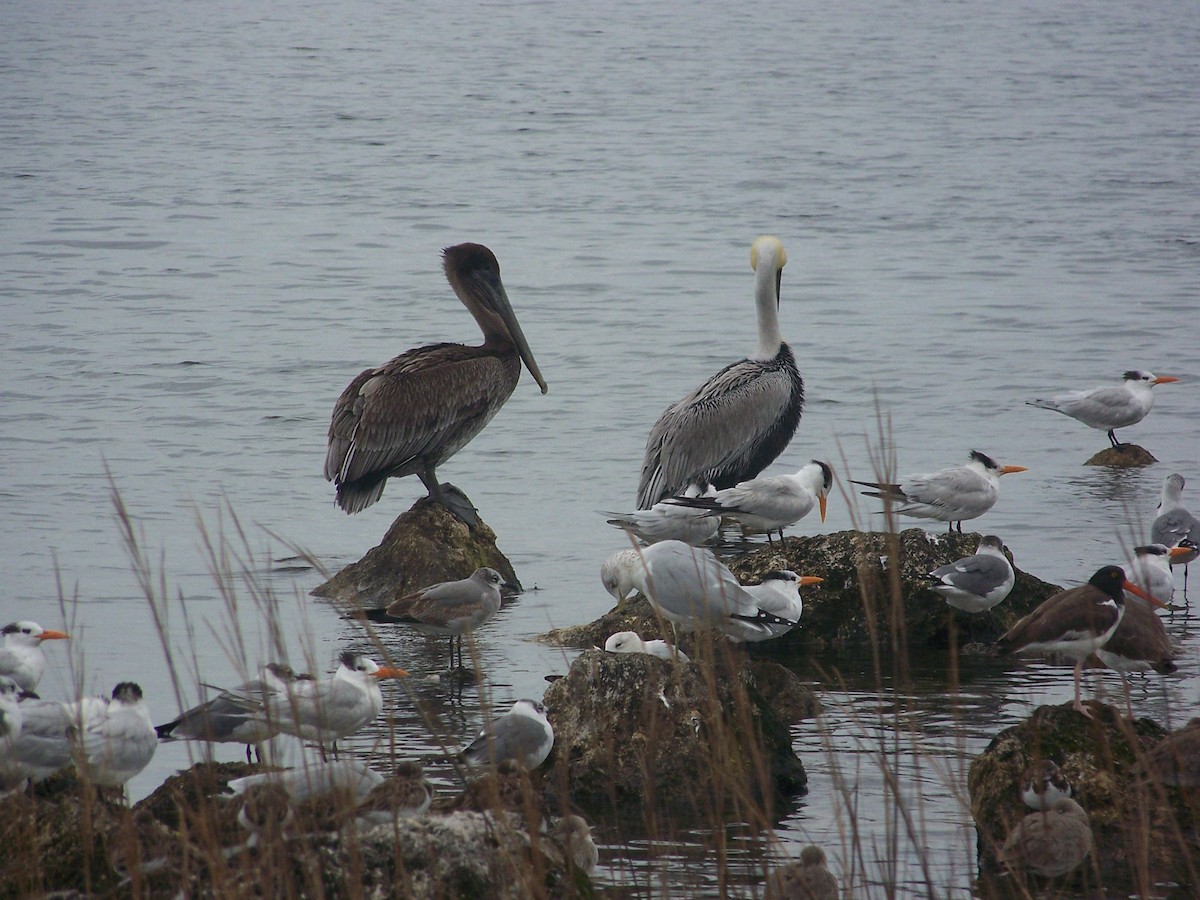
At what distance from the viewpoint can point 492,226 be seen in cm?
2962

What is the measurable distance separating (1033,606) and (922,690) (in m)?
1.37

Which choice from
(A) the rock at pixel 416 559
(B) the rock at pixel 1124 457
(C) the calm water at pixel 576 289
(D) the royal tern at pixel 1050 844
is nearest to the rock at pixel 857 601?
(C) the calm water at pixel 576 289

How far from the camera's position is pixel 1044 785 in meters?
4.85

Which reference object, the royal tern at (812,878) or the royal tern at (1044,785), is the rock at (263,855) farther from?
the royal tern at (1044,785)

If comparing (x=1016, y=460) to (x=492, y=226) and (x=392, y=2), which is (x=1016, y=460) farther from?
(x=392, y=2)

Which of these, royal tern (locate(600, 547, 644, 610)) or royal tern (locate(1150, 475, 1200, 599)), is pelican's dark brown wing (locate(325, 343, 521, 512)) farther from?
royal tern (locate(1150, 475, 1200, 599))

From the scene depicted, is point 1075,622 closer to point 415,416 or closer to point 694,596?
point 694,596

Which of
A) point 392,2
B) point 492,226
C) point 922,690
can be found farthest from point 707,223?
point 392,2

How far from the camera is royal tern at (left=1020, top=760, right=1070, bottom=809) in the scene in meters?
4.86

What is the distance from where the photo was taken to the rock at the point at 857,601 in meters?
7.74

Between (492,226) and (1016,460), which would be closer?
(1016,460)

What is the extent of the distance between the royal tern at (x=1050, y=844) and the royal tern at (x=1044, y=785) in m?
0.05

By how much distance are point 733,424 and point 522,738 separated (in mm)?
5722

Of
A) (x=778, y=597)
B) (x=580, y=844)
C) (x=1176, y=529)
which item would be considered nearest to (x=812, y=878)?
(x=580, y=844)
